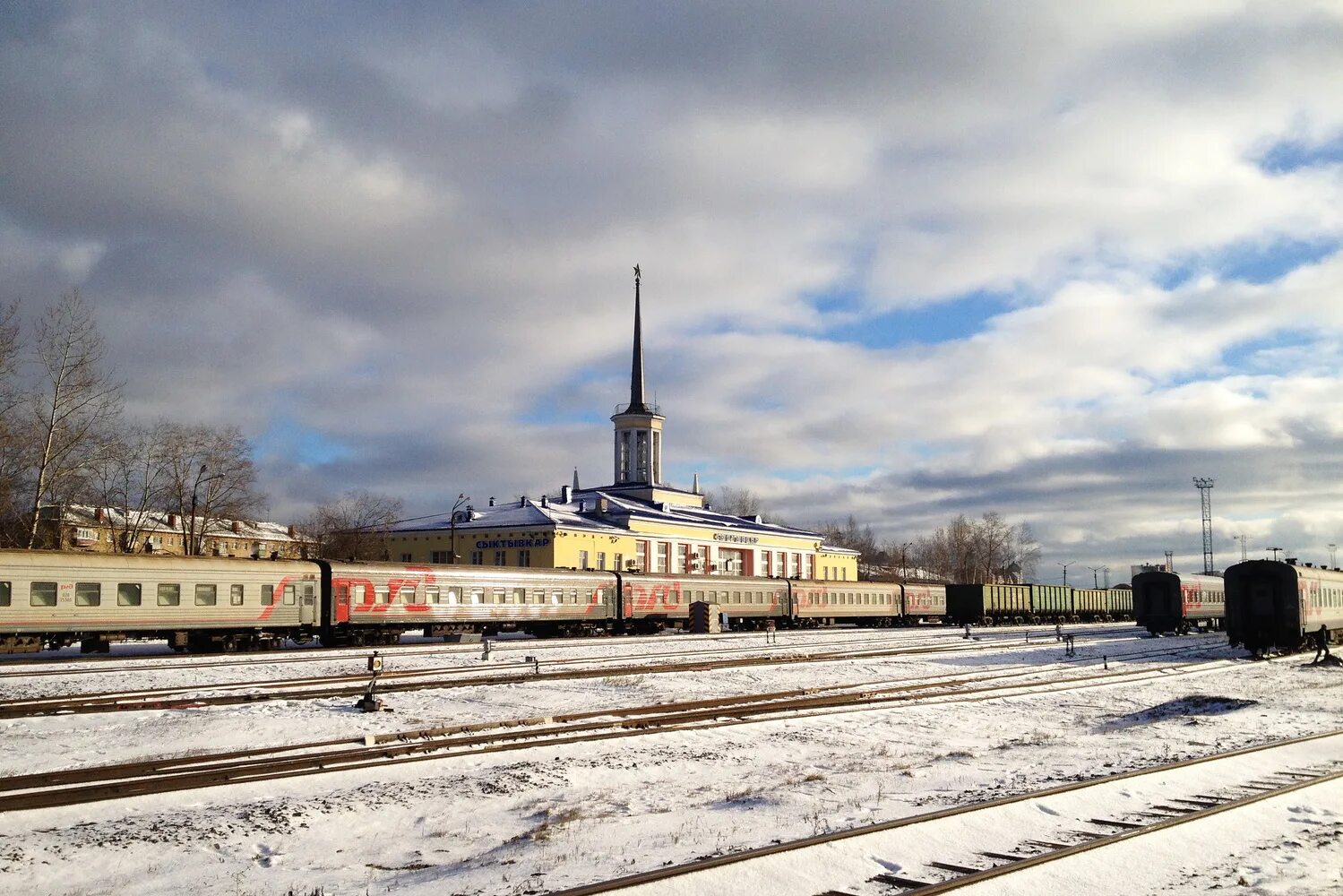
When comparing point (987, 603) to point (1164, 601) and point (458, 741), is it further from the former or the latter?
point (458, 741)

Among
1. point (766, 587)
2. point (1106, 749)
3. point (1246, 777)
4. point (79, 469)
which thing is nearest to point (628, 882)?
point (1246, 777)

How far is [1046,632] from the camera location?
54.8 meters

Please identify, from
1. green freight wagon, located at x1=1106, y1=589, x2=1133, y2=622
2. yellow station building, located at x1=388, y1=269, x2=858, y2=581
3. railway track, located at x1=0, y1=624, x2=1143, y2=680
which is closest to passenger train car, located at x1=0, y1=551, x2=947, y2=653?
railway track, located at x1=0, y1=624, x2=1143, y2=680

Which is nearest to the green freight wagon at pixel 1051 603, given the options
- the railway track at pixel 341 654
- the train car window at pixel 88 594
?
the railway track at pixel 341 654

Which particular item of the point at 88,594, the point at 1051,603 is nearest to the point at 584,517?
the point at 1051,603

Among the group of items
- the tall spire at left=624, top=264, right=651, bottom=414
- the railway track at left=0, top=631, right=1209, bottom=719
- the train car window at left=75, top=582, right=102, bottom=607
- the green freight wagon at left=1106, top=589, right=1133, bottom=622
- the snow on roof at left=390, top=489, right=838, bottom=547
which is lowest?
the green freight wagon at left=1106, top=589, right=1133, bottom=622

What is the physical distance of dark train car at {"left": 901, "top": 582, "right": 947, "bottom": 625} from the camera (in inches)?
2641

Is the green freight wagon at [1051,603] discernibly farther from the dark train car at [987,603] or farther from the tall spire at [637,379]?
the tall spire at [637,379]

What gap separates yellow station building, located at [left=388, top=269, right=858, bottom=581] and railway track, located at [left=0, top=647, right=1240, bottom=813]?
4113 centimetres

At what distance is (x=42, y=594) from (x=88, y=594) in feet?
3.78

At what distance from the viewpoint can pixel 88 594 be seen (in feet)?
92.0

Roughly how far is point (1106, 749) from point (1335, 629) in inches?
1371

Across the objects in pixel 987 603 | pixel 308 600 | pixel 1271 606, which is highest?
pixel 308 600

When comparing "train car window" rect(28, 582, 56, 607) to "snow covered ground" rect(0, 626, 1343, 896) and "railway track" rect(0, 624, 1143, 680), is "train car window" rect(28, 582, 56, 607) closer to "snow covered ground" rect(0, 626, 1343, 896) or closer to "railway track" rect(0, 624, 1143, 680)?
"railway track" rect(0, 624, 1143, 680)
